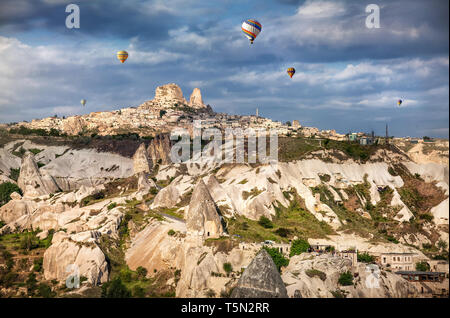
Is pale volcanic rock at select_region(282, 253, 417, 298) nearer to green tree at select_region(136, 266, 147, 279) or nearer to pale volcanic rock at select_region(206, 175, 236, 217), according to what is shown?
pale volcanic rock at select_region(206, 175, 236, 217)

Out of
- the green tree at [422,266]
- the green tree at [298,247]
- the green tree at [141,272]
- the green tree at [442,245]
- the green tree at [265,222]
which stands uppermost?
the green tree at [265,222]

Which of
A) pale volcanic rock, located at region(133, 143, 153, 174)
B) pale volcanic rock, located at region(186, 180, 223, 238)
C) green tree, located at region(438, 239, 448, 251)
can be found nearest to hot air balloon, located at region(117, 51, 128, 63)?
pale volcanic rock, located at region(133, 143, 153, 174)

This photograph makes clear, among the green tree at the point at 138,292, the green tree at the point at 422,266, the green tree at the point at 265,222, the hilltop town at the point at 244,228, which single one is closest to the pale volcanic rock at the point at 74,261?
the hilltop town at the point at 244,228

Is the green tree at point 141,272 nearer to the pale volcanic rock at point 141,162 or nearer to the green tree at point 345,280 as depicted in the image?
the green tree at point 345,280

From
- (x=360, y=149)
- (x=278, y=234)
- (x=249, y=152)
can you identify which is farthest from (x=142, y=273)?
(x=360, y=149)
